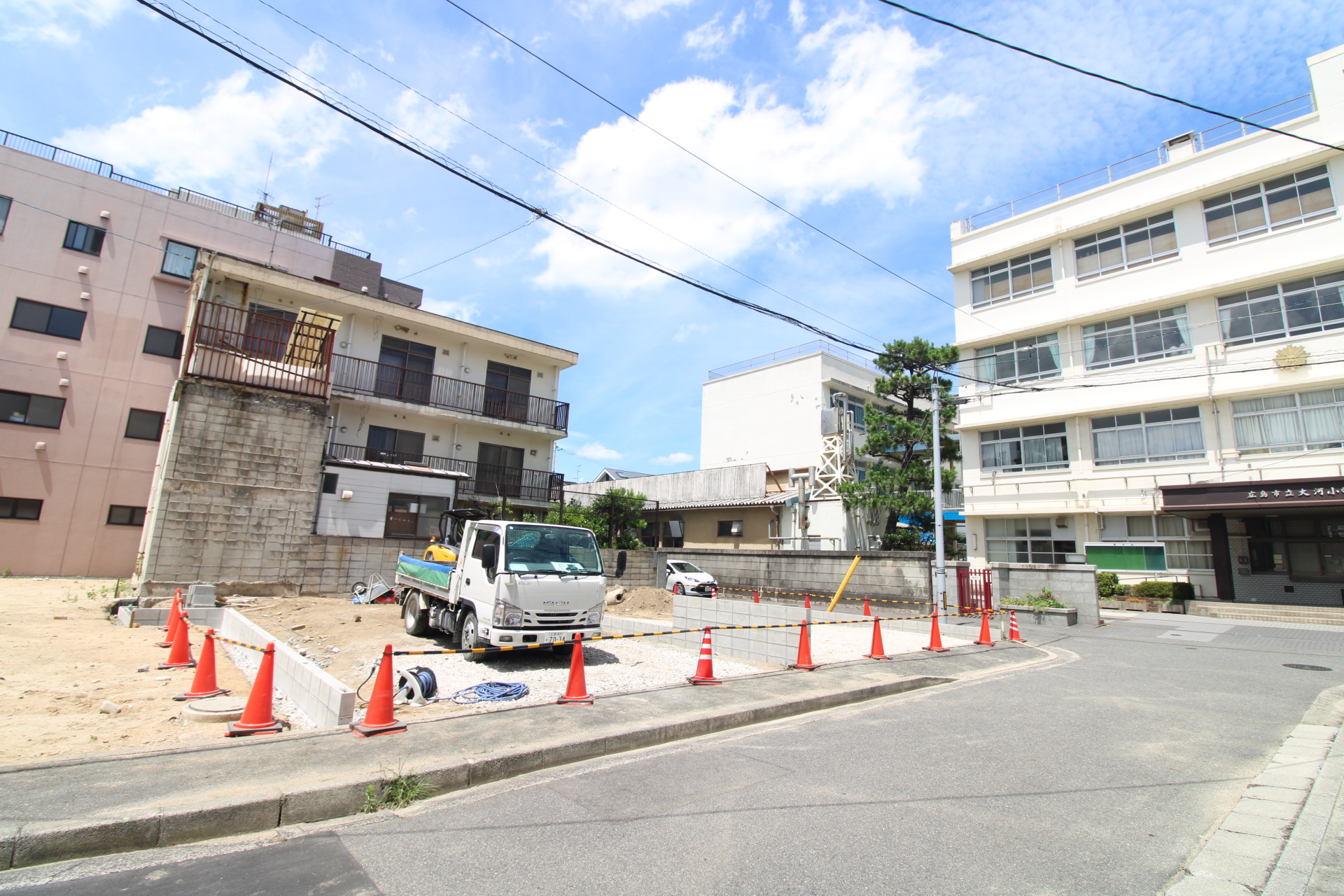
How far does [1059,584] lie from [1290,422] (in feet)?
34.1

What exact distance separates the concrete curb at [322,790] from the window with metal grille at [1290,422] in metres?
22.1

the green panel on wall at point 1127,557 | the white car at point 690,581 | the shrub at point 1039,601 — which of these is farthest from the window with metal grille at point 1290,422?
the white car at point 690,581

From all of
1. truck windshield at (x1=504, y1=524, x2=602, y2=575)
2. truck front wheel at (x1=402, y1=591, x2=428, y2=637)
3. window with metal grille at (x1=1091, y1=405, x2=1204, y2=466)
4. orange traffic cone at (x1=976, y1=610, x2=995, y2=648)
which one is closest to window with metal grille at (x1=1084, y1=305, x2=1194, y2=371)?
window with metal grille at (x1=1091, y1=405, x2=1204, y2=466)

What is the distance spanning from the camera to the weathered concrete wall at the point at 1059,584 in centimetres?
1755

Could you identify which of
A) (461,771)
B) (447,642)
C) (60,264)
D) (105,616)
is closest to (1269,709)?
(461,771)

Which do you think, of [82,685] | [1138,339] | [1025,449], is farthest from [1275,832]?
[1138,339]

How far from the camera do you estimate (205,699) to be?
6.87m

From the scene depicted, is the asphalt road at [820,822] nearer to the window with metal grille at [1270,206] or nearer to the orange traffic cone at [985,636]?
the orange traffic cone at [985,636]

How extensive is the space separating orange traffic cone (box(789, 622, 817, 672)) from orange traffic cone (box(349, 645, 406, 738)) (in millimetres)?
5893

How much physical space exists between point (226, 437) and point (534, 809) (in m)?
14.7

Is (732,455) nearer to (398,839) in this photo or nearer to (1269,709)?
(1269,709)

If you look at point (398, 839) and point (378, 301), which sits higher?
point (378, 301)

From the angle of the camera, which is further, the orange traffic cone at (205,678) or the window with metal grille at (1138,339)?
the window with metal grille at (1138,339)

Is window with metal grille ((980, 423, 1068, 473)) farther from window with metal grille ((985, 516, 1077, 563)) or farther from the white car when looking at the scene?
the white car
